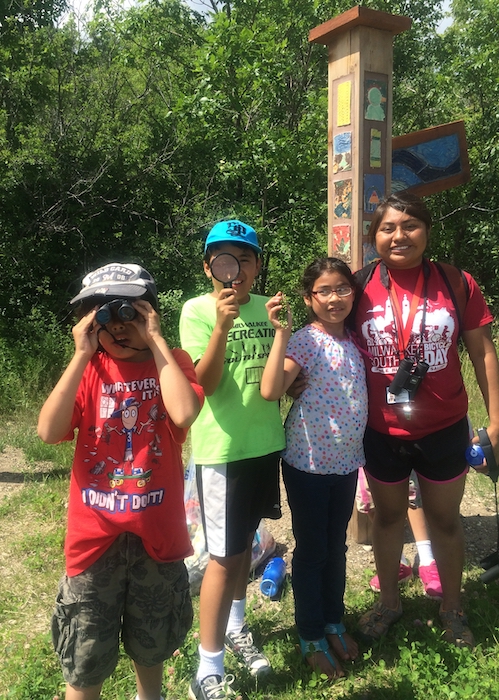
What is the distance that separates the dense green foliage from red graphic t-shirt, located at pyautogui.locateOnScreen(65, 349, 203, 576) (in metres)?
4.87

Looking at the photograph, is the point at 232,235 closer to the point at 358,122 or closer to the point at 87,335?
Result: the point at 87,335

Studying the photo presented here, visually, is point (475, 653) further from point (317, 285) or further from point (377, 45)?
point (377, 45)

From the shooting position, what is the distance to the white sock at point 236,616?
2363 millimetres

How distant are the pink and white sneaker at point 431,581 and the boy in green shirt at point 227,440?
121 cm

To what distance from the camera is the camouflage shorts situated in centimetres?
163

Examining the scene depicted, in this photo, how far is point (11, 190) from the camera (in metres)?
7.47

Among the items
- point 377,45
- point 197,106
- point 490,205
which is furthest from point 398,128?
point 377,45

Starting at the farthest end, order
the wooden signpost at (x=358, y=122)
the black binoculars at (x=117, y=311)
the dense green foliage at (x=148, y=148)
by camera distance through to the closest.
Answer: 1. the dense green foliage at (x=148, y=148)
2. the wooden signpost at (x=358, y=122)
3. the black binoculars at (x=117, y=311)

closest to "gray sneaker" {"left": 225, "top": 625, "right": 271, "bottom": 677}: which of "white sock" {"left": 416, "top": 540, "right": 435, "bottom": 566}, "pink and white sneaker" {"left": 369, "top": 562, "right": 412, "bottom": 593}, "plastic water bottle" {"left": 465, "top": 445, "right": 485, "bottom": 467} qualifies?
"pink and white sneaker" {"left": 369, "top": 562, "right": 412, "bottom": 593}

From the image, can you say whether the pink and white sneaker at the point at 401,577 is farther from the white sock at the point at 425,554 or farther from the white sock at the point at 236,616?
the white sock at the point at 236,616

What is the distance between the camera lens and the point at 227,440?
78.2 inches

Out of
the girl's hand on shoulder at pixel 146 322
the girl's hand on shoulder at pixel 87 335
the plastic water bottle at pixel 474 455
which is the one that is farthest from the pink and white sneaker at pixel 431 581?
the girl's hand on shoulder at pixel 87 335

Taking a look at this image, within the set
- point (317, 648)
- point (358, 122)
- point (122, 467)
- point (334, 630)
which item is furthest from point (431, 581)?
point (358, 122)

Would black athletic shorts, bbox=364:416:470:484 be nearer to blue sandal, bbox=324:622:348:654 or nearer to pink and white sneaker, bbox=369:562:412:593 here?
blue sandal, bbox=324:622:348:654
